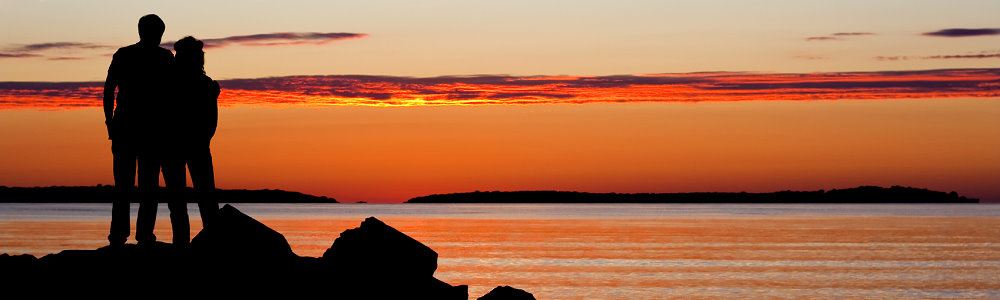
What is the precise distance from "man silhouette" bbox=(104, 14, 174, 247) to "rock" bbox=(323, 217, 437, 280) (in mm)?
3149

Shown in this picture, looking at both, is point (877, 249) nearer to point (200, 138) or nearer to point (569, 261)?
point (569, 261)

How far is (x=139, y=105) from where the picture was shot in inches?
542

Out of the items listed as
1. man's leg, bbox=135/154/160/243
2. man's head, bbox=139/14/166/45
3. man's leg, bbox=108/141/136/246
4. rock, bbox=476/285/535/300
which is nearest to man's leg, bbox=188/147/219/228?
man's leg, bbox=135/154/160/243

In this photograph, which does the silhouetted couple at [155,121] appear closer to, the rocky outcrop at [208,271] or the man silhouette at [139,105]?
the man silhouette at [139,105]

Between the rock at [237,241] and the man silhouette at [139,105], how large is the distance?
0.99 meters

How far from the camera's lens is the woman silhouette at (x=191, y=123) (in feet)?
46.0

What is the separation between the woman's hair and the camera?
13953 mm

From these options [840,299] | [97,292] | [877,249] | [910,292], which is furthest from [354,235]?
[877,249]

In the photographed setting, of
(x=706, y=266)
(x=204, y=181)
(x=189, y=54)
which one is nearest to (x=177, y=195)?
(x=204, y=181)

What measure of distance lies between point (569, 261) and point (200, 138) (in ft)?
88.8

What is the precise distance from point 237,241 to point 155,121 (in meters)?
1.96

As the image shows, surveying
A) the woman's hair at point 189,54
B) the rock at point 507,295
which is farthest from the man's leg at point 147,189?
the rock at point 507,295

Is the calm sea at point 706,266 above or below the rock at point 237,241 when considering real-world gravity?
below

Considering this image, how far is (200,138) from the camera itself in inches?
567
